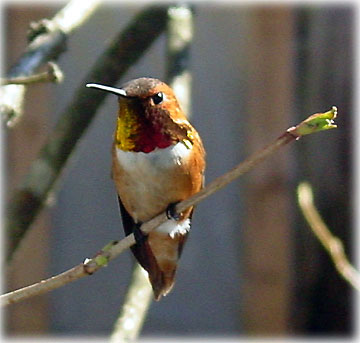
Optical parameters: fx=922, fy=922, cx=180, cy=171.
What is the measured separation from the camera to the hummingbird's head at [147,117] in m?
1.81

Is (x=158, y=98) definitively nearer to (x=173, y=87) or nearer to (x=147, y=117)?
(x=147, y=117)

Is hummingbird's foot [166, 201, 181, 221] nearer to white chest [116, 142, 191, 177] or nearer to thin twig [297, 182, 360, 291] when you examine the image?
white chest [116, 142, 191, 177]

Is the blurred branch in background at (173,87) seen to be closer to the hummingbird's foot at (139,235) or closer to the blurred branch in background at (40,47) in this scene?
the hummingbird's foot at (139,235)

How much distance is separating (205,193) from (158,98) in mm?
494

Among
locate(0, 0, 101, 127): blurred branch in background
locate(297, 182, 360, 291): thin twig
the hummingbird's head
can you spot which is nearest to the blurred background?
locate(297, 182, 360, 291): thin twig

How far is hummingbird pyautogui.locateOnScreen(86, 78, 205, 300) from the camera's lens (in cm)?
185

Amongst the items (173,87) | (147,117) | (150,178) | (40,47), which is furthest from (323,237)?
(40,47)

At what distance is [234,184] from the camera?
390 centimetres

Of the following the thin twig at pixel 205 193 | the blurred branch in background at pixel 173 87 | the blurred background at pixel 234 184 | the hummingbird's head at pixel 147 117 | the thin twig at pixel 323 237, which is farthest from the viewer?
the blurred background at pixel 234 184

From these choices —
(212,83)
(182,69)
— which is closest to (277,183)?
(212,83)

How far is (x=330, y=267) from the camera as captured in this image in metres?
3.84

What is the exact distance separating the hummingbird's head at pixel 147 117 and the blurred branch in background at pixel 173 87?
0.38m

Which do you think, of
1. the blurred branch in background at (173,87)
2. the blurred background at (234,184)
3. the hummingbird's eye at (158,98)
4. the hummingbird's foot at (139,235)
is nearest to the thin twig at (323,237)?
the blurred branch in background at (173,87)

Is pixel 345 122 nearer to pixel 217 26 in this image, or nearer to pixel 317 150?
pixel 317 150
